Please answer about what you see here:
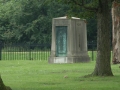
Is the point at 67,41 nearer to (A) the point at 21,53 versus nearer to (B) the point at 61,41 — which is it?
(B) the point at 61,41

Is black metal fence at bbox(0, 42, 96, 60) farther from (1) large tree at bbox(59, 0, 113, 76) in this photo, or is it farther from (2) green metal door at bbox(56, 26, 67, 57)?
(1) large tree at bbox(59, 0, 113, 76)

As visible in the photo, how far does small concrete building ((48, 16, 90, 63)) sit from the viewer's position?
27.7 metres

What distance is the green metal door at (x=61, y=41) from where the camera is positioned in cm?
2802

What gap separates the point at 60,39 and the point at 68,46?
0.67 m

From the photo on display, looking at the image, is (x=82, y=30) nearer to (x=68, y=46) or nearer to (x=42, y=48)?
(x=68, y=46)

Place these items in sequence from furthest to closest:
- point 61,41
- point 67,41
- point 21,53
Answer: point 21,53
point 61,41
point 67,41

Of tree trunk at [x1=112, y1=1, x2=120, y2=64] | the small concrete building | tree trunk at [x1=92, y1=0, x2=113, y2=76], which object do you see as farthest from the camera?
the small concrete building

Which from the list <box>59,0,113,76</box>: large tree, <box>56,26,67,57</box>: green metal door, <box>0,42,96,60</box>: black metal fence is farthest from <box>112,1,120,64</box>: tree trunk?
<box>59,0,113,76</box>: large tree

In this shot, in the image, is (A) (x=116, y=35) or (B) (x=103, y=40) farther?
(A) (x=116, y=35)

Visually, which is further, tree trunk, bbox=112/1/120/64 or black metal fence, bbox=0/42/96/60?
black metal fence, bbox=0/42/96/60

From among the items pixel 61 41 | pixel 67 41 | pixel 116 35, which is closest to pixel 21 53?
pixel 61 41

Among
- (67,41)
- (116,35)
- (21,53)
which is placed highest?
(116,35)

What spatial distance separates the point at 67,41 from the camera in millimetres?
27953

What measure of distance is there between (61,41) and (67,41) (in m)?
0.42
